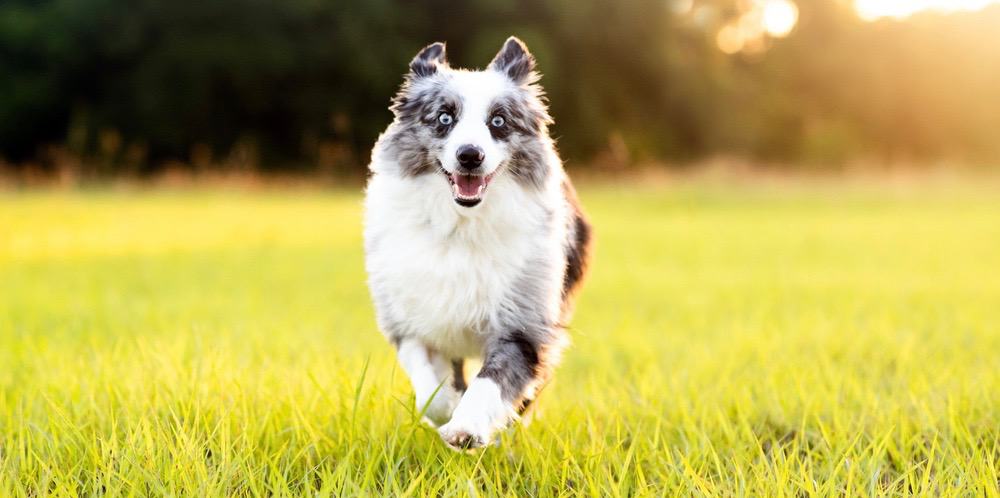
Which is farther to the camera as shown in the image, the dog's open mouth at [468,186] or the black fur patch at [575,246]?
the black fur patch at [575,246]

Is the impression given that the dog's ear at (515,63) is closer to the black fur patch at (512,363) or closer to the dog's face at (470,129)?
the dog's face at (470,129)

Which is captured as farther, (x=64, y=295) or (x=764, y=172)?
(x=764, y=172)

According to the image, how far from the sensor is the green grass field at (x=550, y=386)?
311cm

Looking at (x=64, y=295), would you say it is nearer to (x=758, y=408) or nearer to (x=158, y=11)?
(x=758, y=408)

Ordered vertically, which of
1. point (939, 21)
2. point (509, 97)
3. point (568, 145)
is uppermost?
point (939, 21)

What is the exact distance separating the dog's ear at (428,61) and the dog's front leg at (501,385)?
125 cm

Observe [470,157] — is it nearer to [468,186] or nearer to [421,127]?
[468,186]

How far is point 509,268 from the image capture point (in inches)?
140

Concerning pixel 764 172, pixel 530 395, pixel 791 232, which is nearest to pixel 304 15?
pixel 764 172

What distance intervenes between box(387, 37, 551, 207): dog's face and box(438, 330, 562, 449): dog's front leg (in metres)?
0.56

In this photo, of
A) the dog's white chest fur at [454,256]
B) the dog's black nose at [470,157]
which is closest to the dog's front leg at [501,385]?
the dog's white chest fur at [454,256]

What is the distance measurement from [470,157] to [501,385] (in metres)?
0.83

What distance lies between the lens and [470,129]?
11.5 feet

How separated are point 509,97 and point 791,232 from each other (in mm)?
11371
